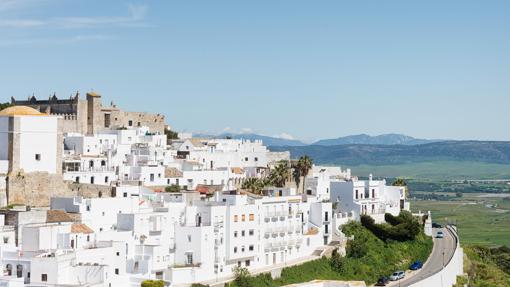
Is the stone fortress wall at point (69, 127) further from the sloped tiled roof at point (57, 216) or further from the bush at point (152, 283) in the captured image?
the bush at point (152, 283)

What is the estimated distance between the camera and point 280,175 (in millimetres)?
62125

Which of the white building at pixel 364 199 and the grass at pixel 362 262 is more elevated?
the white building at pixel 364 199

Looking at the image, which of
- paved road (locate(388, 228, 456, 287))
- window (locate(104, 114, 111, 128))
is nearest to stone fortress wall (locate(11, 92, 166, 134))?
window (locate(104, 114, 111, 128))

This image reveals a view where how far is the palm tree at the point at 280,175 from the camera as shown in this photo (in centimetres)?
6184

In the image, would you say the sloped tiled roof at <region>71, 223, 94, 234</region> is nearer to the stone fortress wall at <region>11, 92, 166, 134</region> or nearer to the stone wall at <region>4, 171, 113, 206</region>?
the stone wall at <region>4, 171, 113, 206</region>

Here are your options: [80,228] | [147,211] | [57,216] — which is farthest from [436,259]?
[57,216]

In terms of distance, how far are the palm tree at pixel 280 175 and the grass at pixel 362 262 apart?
599 cm

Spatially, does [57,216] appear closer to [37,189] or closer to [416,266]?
[37,189]

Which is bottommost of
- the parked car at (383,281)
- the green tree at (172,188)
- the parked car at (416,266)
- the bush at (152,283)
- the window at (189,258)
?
the parked car at (383,281)

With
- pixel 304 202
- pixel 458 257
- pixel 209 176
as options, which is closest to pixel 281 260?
pixel 304 202

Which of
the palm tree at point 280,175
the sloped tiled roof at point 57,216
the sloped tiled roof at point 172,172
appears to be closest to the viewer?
the sloped tiled roof at point 57,216

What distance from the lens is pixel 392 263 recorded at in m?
58.5

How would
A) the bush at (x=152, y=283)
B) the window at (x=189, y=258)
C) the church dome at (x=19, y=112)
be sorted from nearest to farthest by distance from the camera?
the bush at (x=152, y=283) → the window at (x=189, y=258) → the church dome at (x=19, y=112)

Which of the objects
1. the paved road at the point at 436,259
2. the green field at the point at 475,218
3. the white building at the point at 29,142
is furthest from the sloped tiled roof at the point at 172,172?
the green field at the point at 475,218
